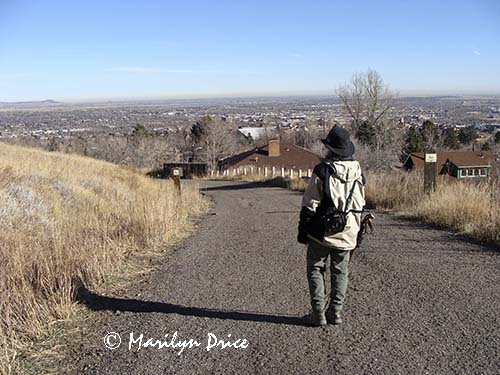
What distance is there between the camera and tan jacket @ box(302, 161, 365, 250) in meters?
4.12

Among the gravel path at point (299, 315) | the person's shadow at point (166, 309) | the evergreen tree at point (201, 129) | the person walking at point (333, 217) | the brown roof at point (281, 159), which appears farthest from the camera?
the evergreen tree at point (201, 129)

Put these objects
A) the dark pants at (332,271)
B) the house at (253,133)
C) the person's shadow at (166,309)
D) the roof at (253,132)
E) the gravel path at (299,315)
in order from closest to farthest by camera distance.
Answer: the gravel path at (299,315), the dark pants at (332,271), the person's shadow at (166,309), the house at (253,133), the roof at (253,132)

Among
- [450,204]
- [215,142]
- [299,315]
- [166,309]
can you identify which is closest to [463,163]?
[450,204]

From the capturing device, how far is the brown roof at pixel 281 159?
169 feet

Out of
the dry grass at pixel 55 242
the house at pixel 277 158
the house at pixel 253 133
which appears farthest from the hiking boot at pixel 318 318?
the house at pixel 253 133

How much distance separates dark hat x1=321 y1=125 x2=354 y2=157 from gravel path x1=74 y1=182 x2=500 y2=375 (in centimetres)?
146

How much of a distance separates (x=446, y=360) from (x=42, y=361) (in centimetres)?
289

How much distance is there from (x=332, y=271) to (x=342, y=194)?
69cm

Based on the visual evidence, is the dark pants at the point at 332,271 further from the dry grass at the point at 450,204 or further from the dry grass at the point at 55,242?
the dry grass at the point at 450,204

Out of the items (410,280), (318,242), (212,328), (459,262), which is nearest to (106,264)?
(212,328)

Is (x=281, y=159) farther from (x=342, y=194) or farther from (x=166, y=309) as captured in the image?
(x=342, y=194)

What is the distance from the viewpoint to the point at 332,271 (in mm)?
4305

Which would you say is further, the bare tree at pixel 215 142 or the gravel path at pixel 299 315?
the bare tree at pixel 215 142

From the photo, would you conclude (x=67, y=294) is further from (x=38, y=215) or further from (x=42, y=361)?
(x=38, y=215)
